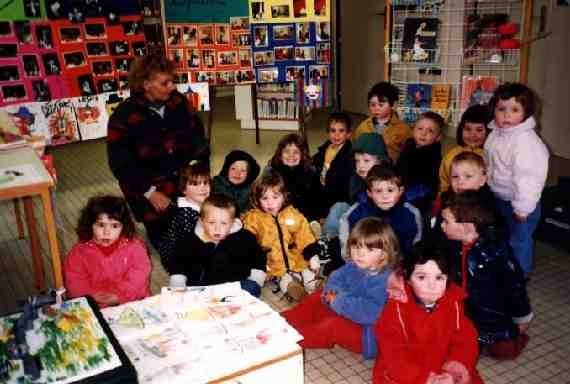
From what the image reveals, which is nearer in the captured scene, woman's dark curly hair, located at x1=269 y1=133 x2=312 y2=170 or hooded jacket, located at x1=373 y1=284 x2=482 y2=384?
hooded jacket, located at x1=373 y1=284 x2=482 y2=384

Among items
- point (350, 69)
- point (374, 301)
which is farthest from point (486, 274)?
point (350, 69)

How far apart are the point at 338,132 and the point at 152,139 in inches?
47.4

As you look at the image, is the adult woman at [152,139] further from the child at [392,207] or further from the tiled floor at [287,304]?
the child at [392,207]

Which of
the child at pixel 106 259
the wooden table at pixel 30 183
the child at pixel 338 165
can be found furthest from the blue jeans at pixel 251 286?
the child at pixel 338 165

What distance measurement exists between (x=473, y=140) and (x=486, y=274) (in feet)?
4.03

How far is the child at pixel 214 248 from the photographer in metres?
2.79

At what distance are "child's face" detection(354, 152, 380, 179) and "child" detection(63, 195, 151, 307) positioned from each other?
148 cm

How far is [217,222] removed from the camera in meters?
2.77

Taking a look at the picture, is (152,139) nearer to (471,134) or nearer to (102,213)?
(102,213)

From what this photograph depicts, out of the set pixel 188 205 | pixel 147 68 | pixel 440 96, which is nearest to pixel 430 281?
pixel 188 205

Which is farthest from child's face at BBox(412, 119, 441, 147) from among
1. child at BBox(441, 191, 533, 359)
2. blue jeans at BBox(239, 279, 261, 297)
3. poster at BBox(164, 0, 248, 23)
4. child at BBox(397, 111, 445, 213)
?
poster at BBox(164, 0, 248, 23)

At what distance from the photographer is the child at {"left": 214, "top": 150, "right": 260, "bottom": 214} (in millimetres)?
3566

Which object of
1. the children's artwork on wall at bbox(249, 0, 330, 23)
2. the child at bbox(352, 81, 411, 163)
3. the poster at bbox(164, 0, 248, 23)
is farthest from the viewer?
the children's artwork on wall at bbox(249, 0, 330, 23)

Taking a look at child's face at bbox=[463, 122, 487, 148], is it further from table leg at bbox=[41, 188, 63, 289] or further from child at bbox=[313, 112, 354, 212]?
table leg at bbox=[41, 188, 63, 289]
